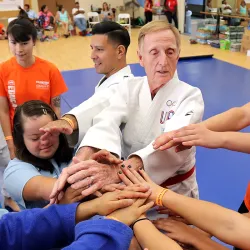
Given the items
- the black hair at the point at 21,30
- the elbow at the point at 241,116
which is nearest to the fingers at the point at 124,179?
the elbow at the point at 241,116

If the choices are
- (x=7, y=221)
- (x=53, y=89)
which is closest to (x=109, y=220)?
(x=7, y=221)

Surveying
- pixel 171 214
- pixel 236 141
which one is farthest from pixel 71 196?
pixel 236 141

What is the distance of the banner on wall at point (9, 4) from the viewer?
1130 cm

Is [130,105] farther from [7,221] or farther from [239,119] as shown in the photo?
[7,221]

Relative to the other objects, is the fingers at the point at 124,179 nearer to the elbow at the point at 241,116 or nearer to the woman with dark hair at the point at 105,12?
the elbow at the point at 241,116

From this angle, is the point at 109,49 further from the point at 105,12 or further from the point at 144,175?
the point at 105,12

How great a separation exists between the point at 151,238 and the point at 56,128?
1.81ft

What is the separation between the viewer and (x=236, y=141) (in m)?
1.19

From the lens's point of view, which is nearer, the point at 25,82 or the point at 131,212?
the point at 131,212

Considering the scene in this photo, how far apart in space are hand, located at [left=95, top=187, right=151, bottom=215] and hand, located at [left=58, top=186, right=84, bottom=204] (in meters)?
0.07

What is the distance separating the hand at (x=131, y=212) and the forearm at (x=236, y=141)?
384 millimetres

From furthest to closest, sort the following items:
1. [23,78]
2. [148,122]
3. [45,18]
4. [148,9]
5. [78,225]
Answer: [148,9] < [45,18] < [23,78] < [148,122] < [78,225]

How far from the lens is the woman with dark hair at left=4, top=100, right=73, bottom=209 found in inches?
47.0

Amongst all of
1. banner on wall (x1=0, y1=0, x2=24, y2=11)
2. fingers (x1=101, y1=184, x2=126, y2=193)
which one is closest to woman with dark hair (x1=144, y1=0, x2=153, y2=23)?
banner on wall (x1=0, y1=0, x2=24, y2=11)
